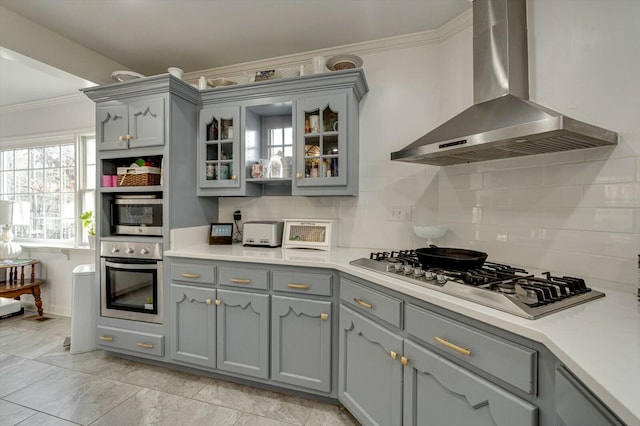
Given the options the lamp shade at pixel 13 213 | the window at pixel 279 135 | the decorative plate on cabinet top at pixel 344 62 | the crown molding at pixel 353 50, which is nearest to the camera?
the crown molding at pixel 353 50

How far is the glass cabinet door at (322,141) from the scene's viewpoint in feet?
7.42

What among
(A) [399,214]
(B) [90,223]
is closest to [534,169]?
(A) [399,214]

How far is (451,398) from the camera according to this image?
118 centimetres

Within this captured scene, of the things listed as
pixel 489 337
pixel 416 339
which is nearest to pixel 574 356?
pixel 489 337

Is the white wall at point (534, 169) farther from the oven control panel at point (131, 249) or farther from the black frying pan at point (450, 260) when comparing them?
the oven control panel at point (131, 249)

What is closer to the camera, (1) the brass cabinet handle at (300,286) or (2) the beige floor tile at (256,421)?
(2) the beige floor tile at (256,421)

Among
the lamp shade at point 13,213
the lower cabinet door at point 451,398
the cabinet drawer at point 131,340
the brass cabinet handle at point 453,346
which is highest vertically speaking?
the lamp shade at point 13,213

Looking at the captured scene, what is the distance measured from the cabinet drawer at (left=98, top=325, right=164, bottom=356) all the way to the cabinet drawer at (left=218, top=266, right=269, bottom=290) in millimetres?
749

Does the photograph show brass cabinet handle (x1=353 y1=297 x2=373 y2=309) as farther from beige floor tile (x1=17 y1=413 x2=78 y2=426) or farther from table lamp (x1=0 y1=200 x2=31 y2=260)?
table lamp (x1=0 y1=200 x2=31 y2=260)

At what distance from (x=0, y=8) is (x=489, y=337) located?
3335mm

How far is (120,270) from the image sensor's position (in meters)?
2.49

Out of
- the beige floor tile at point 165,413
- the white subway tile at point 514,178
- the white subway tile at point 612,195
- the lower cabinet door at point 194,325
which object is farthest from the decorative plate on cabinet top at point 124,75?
the white subway tile at point 612,195

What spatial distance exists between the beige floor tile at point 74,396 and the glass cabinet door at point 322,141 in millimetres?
1913

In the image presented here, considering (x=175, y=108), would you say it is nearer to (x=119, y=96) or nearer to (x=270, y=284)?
(x=119, y=96)
